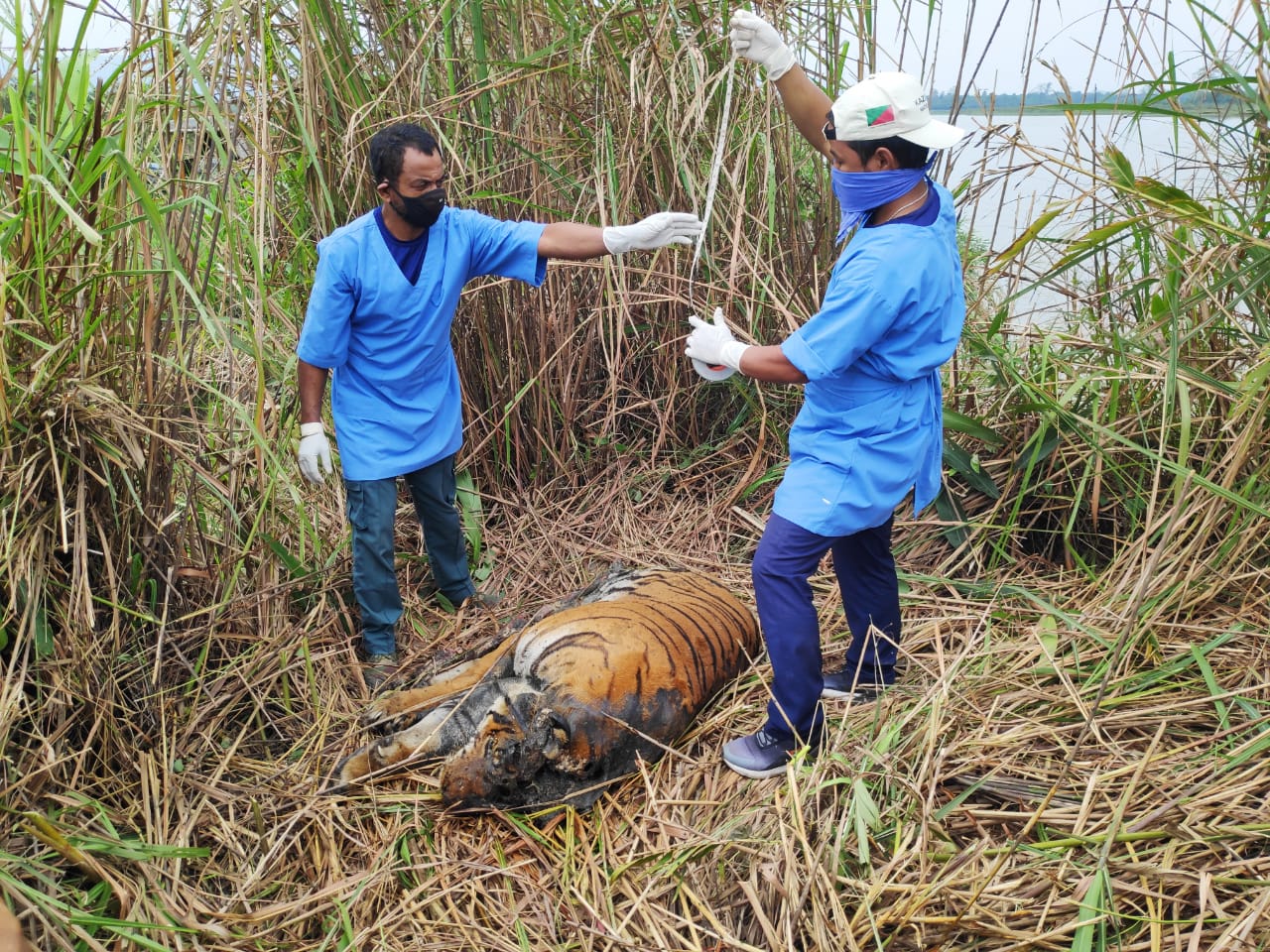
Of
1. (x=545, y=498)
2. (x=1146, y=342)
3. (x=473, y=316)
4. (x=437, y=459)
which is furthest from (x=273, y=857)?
(x=1146, y=342)

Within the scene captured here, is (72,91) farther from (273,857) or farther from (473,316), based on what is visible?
(273,857)

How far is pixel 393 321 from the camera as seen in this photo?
271 cm

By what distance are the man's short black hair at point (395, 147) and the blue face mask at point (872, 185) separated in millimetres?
1118

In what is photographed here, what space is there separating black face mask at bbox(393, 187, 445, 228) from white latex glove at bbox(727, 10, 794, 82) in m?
0.85

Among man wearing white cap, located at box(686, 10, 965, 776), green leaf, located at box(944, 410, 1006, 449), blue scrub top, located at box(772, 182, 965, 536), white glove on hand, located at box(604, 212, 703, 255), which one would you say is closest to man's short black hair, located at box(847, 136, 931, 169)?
man wearing white cap, located at box(686, 10, 965, 776)

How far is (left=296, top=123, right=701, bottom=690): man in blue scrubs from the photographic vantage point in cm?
262

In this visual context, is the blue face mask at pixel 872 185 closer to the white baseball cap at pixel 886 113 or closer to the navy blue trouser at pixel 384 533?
the white baseball cap at pixel 886 113

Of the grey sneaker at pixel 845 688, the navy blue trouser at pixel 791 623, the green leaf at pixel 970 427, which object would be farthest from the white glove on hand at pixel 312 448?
the green leaf at pixel 970 427

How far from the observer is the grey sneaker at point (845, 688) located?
2.33 meters

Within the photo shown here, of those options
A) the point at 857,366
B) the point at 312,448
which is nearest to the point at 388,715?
the point at 312,448

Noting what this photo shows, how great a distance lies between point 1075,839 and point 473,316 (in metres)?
2.33

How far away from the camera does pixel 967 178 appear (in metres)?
2.97

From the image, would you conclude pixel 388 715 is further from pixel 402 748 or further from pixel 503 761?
pixel 503 761

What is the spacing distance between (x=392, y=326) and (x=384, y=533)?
58 centimetres
